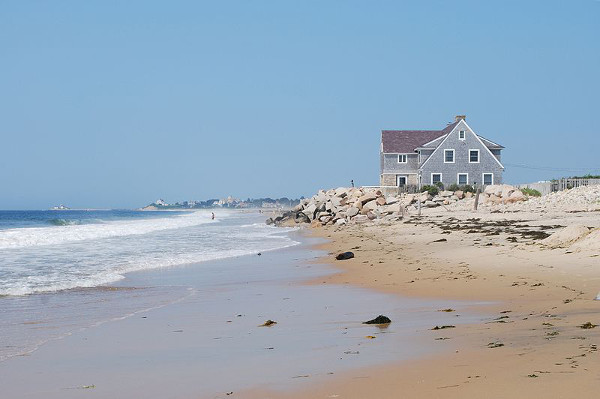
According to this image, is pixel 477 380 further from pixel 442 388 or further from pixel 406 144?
pixel 406 144

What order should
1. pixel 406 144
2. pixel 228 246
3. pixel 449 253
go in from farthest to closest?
pixel 406 144 < pixel 228 246 < pixel 449 253

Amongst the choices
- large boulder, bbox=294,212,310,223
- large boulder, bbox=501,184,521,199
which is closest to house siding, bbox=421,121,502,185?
large boulder, bbox=501,184,521,199

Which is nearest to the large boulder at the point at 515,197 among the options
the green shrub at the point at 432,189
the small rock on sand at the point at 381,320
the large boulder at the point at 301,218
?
the green shrub at the point at 432,189

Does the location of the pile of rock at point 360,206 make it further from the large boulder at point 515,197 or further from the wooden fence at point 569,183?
the wooden fence at point 569,183

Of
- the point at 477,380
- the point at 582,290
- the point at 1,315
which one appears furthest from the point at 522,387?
the point at 1,315

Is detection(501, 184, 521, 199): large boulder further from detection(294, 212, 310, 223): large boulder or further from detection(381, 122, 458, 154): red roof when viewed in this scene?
detection(381, 122, 458, 154): red roof

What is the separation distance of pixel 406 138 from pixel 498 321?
60235mm

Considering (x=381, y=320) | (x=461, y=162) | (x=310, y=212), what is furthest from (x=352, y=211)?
(x=381, y=320)

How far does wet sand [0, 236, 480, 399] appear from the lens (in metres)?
6.02

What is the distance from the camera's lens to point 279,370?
629cm

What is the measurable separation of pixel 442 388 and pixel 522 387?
0.60 metres

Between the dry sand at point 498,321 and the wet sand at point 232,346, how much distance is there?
416 millimetres

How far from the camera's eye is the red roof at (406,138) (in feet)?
215

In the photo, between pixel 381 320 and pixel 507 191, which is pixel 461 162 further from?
pixel 381 320
